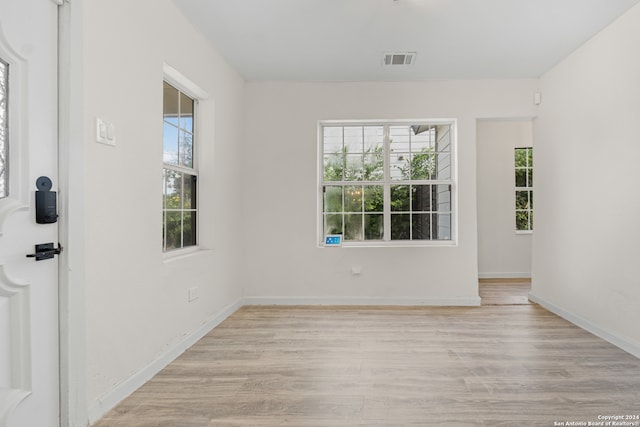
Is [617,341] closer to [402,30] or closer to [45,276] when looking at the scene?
[402,30]

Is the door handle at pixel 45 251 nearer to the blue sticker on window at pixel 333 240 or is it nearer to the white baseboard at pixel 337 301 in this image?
the white baseboard at pixel 337 301

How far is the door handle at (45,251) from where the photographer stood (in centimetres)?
182

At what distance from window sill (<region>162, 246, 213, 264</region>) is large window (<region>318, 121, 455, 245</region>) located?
168 cm

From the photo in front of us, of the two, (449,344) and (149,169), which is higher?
(149,169)

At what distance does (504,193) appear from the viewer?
22.4 feet

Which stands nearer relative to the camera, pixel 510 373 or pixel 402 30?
pixel 510 373

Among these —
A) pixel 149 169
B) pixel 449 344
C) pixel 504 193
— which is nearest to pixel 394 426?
pixel 449 344

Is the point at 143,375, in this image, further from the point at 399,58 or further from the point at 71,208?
the point at 399,58

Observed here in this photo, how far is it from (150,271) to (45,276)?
2.96 ft

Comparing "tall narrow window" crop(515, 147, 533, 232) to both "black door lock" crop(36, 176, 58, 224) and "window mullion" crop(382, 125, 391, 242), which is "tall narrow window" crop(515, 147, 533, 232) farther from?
"black door lock" crop(36, 176, 58, 224)

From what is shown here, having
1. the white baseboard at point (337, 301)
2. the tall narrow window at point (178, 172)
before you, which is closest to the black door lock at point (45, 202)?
the tall narrow window at point (178, 172)

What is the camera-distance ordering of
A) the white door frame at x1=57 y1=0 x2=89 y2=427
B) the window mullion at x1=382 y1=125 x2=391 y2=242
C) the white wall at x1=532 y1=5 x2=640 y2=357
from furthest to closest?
the window mullion at x1=382 y1=125 x2=391 y2=242, the white wall at x1=532 y1=5 x2=640 y2=357, the white door frame at x1=57 y1=0 x2=89 y2=427

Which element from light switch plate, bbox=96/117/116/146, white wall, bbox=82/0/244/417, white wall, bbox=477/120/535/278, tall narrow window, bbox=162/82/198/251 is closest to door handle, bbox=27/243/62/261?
white wall, bbox=82/0/244/417

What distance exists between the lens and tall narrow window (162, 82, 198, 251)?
133 inches
